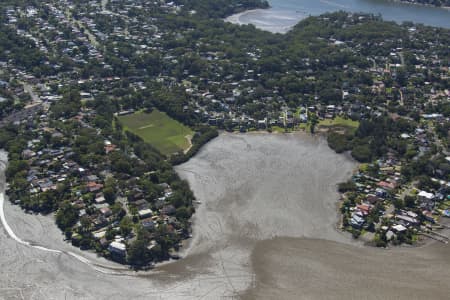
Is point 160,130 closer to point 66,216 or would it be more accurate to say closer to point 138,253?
point 66,216

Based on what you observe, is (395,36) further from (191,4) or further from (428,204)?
(428,204)

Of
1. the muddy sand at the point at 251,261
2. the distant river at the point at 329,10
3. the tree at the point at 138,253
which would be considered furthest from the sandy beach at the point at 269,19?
the tree at the point at 138,253

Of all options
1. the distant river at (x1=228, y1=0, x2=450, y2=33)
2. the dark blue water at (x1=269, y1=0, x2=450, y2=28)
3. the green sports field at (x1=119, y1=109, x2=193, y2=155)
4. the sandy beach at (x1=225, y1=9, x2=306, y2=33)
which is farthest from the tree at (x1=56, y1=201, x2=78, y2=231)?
the dark blue water at (x1=269, y1=0, x2=450, y2=28)

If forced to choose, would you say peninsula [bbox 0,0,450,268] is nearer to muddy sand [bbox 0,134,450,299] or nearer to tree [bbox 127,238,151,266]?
tree [bbox 127,238,151,266]

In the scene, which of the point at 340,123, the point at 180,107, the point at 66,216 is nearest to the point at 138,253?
the point at 66,216

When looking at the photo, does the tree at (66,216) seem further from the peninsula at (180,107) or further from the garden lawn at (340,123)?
the garden lawn at (340,123)

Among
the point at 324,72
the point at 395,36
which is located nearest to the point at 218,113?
the point at 324,72
